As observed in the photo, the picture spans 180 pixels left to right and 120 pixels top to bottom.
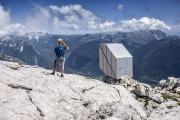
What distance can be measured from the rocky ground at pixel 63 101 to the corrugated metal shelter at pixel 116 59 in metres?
34.9

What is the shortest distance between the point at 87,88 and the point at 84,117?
25.3 ft

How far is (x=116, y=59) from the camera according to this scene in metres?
70.2

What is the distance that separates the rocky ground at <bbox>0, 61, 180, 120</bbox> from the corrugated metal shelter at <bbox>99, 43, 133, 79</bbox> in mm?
34852

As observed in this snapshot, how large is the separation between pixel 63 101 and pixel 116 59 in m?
45.8

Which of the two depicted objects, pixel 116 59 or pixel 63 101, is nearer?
pixel 63 101

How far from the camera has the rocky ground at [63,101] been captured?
2158 centimetres

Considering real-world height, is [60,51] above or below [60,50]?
below

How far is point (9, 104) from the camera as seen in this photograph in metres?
21.4

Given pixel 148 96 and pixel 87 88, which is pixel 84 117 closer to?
pixel 87 88

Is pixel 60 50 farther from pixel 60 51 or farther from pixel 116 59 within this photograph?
pixel 116 59

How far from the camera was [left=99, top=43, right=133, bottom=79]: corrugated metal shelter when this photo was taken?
69.4 meters

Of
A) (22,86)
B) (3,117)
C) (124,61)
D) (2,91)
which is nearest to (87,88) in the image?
(22,86)

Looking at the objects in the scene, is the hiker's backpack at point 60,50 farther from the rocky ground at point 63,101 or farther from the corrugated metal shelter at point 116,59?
the corrugated metal shelter at point 116,59

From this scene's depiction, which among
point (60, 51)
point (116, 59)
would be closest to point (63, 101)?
point (60, 51)
